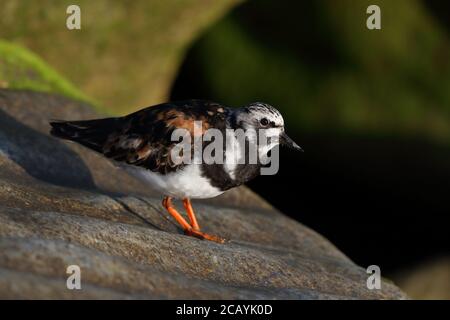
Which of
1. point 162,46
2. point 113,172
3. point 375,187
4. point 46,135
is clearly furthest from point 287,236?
point 162,46

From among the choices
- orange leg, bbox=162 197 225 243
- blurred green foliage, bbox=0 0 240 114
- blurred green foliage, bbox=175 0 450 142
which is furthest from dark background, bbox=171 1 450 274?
orange leg, bbox=162 197 225 243

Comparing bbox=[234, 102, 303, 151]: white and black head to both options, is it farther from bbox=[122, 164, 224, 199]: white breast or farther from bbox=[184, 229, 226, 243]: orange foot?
bbox=[184, 229, 226, 243]: orange foot

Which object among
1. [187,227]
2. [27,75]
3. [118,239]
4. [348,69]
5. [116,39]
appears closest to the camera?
[118,239]

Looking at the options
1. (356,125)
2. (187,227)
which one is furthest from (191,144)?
(356,125)

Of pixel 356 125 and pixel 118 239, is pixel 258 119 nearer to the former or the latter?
pixel 118 239

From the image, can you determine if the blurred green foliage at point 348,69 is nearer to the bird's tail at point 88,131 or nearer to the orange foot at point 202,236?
the bird's tail at point 88,131

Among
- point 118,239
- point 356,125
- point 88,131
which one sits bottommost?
point 118,239

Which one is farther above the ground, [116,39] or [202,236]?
[116,39]
